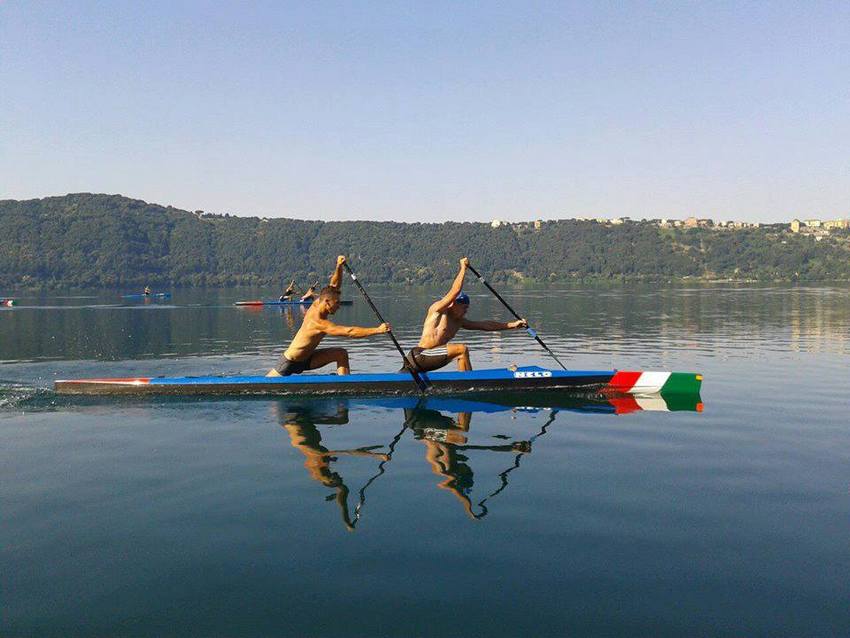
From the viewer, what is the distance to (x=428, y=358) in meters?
16.4

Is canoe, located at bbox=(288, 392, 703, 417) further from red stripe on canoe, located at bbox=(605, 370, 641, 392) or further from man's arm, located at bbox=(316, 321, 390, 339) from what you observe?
man's arm, located at bbox=(316, 321, 390, 339)

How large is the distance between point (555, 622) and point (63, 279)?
674ft

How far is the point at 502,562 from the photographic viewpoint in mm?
6602

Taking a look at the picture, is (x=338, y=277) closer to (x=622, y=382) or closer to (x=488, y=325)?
(x=488, y=325)

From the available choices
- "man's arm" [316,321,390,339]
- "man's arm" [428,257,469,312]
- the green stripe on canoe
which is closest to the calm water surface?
the green stripe on canoe

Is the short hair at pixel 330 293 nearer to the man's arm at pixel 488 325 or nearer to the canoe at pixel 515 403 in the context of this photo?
the canoe at pixel 515 403

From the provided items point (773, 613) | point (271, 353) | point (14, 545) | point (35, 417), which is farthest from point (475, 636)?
point (271, 353)

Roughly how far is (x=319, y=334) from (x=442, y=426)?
411 cm

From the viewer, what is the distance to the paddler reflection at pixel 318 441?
9.25m

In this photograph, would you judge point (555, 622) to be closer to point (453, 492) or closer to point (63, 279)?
point (453, 492)

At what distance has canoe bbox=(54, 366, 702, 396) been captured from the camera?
16.0m

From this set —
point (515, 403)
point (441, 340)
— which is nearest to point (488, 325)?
point (441, 340)

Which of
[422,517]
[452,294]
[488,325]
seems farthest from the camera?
[488,325]

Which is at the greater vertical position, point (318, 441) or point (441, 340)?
point (441, 340)
